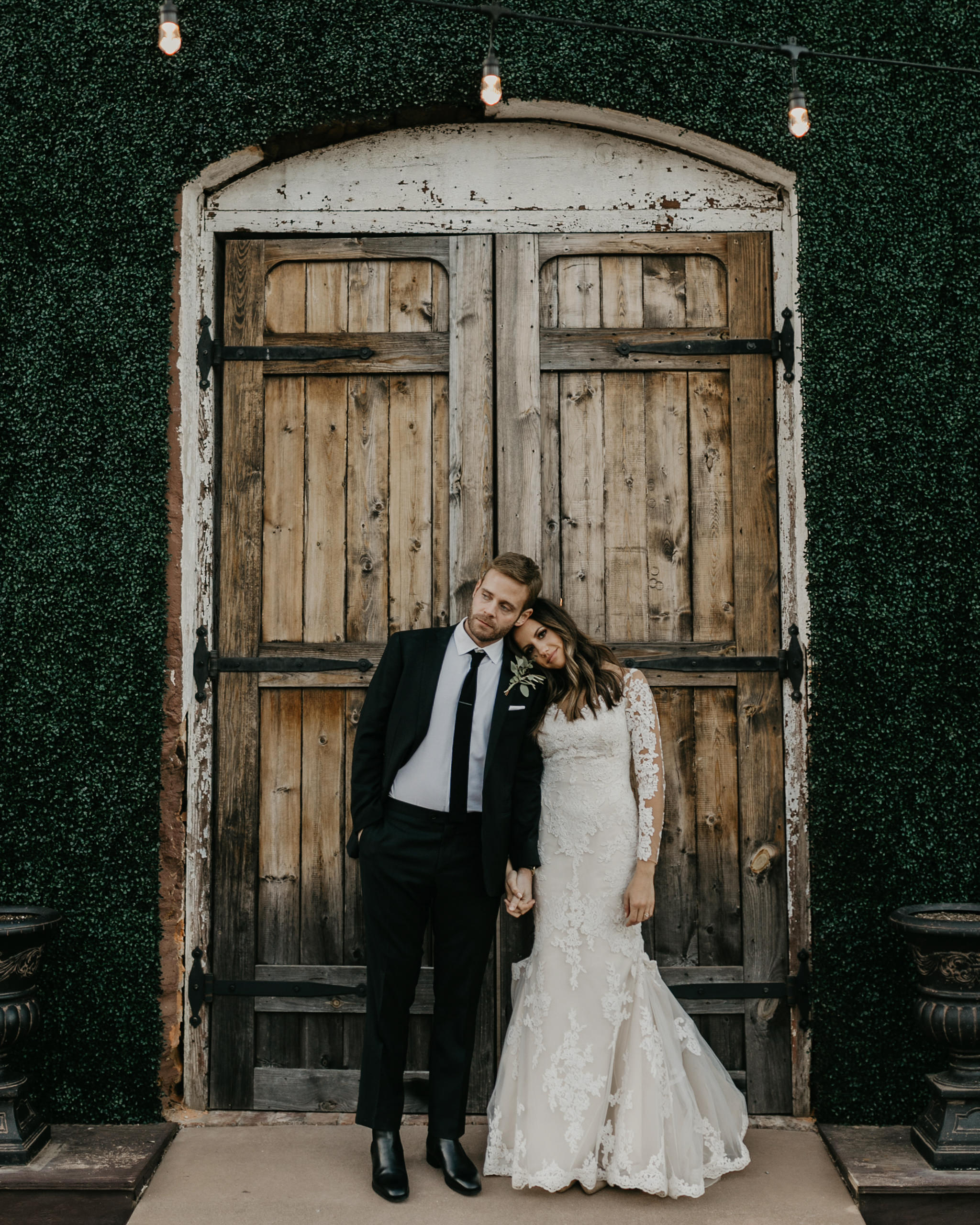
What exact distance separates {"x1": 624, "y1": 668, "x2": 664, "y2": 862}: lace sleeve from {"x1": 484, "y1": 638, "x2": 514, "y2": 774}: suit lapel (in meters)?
0.39

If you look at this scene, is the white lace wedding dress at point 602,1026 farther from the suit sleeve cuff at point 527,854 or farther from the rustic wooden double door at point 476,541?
the rustic wooden double door at point 476,541

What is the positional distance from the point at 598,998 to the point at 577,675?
3.05 feet

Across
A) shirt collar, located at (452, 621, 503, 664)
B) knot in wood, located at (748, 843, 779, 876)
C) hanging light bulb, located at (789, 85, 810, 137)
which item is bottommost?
knot in wood, located at (748, 843, 779, 876)

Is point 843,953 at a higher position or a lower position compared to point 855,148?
lower

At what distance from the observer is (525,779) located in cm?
266

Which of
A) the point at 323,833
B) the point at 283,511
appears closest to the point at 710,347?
the point at 283,511

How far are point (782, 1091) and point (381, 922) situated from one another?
5.19 ft

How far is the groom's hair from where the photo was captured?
2.61 meters

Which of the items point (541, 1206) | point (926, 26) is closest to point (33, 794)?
point (541, 1206)

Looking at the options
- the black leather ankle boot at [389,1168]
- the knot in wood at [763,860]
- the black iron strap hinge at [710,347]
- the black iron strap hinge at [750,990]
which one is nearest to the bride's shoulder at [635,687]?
the knot in wood at [763,860]

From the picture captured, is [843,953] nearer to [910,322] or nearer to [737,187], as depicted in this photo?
[910,322]

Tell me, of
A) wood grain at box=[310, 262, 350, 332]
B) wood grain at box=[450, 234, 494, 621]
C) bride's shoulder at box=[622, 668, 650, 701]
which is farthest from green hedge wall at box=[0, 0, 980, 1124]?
bride's shoulder at box=[622, 668, 650, 701]

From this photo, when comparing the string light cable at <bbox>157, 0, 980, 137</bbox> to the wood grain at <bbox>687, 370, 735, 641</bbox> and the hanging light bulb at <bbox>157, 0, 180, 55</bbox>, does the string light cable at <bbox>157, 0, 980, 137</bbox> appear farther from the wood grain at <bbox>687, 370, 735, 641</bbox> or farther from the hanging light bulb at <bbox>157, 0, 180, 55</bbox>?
the wood grain at <bbox>687, 370, 735, 641</bbox>

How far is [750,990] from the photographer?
3131 millimetres
